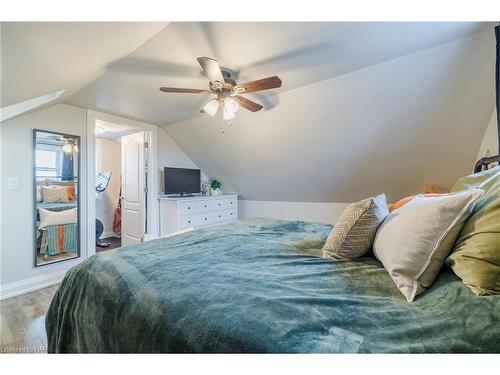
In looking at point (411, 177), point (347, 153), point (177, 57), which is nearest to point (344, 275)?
point (177, 57)

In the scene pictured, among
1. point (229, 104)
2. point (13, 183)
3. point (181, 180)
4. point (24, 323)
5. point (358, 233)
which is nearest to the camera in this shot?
point (358, 233)

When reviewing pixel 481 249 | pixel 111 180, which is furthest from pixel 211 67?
pixel 111 180

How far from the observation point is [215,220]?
4156mm

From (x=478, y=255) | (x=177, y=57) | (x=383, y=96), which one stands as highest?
(x=177, y=57)

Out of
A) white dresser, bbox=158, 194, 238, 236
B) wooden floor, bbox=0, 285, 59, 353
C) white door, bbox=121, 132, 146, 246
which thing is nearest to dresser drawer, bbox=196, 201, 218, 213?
white dresser, bbox=158, 194, 238, 236

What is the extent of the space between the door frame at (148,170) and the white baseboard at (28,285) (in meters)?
0.42

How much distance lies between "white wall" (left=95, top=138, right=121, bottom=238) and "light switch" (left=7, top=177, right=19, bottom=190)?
2396 mm

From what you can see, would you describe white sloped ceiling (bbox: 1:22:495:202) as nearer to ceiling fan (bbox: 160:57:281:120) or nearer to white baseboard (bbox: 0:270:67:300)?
ceiling fan (bbox: 160:57:281:120)

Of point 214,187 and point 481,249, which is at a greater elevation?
point 214,187

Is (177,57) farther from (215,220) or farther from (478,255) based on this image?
(215,220)

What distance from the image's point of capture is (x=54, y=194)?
2730 mm

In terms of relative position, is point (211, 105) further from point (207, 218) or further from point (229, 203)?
point (229, 203)

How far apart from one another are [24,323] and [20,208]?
48.8 inches

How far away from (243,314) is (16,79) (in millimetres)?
1959
